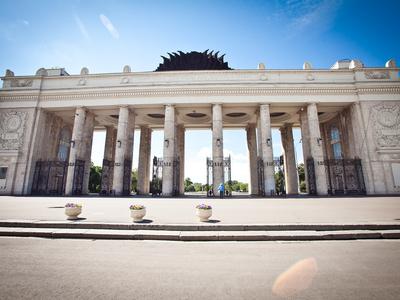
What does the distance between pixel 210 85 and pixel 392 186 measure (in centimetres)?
2093

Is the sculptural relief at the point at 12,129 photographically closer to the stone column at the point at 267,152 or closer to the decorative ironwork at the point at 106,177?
the decorative ironwork at the point at 106,177

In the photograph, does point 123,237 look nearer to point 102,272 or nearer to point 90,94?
point 102,272

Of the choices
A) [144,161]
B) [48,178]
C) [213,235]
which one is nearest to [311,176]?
[213,235]

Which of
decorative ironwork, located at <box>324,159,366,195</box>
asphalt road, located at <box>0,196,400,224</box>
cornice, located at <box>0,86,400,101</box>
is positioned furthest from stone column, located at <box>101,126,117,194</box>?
decorative ironwork, located at <box>324,159,366,195</box>

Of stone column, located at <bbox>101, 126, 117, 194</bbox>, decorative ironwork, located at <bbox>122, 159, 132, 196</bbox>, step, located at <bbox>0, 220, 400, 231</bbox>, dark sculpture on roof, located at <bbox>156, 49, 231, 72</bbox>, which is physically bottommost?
step, located at <bbox>0, 220, 400, 231</bbox>

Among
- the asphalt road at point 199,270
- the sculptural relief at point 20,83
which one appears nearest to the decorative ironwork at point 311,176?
the asphalt road at point 199,270

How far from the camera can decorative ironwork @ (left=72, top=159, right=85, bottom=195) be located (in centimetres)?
2153

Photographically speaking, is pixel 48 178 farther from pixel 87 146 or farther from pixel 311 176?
pixel 311 176

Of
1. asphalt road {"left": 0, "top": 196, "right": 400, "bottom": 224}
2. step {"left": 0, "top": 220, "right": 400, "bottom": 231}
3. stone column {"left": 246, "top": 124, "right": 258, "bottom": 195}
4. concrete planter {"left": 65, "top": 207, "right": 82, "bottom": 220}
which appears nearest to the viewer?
step {"left": 0, "top": 220, "right": 400, "bottom": 231}

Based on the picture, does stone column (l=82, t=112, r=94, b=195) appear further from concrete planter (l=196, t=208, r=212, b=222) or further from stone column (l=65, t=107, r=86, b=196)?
concrete planter (l=196, t=208, r=212, b=222)

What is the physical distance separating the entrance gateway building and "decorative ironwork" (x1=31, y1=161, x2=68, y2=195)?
0.33 ft

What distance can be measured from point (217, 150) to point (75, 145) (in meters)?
15.7

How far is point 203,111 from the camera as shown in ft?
81.3

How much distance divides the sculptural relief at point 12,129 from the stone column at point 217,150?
21.7 m
